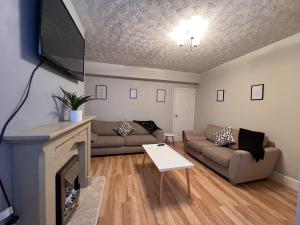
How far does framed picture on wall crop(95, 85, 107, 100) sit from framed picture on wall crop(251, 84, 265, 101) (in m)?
3.90

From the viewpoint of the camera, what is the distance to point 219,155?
8.41 ft

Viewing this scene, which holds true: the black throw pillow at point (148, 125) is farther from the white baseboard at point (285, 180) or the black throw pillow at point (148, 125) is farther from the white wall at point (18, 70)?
the white wall at point (18, 70)

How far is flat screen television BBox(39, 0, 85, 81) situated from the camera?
972mm

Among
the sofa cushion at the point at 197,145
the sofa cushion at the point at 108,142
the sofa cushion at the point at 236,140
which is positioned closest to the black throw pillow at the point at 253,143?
the sofa cushion at the point at 236,140

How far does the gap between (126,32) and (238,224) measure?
119 inches

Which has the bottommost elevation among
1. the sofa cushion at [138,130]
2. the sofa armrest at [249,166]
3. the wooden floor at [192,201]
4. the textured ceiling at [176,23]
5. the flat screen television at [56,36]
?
the wooden floor at [192,201]

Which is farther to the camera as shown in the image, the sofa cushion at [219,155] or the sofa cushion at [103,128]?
the sofa cushion at [103,128]

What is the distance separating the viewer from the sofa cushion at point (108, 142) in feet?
10.9

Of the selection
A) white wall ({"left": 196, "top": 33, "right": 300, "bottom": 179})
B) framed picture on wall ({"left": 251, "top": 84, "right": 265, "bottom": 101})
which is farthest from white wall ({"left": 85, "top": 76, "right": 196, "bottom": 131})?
framed picture on wall ({"left": 251, "top": 84, "right": 265, "bottom": 101})

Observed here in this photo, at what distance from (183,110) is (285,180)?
3242mm

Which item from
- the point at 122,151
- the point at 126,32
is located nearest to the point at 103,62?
the point at 126,32

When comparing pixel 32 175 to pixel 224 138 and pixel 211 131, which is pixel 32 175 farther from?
pixel 211 131

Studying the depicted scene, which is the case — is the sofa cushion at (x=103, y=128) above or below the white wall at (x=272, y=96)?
below

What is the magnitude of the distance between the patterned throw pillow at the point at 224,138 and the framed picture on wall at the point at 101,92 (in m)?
3.41
